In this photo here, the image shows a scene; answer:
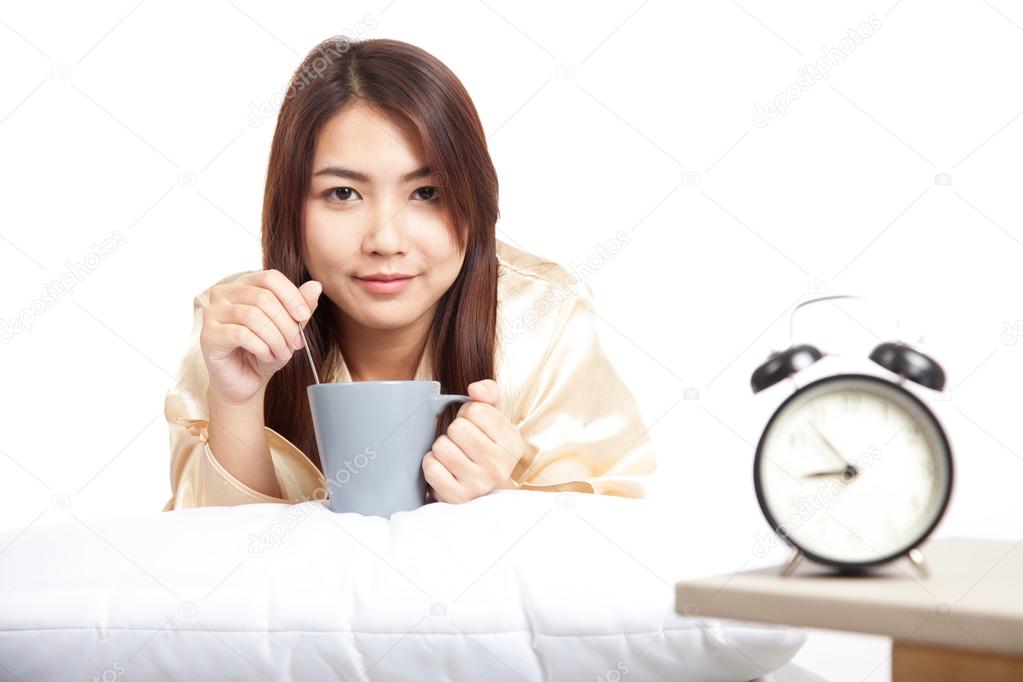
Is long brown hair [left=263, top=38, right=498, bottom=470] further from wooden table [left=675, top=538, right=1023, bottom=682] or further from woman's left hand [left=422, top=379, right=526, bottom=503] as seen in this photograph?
wooden table [left=675, top=538, right=1023, bottom=682]

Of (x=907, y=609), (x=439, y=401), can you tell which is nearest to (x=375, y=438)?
(x=439, y=401)

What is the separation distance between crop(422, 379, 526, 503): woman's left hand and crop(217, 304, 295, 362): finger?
248mm

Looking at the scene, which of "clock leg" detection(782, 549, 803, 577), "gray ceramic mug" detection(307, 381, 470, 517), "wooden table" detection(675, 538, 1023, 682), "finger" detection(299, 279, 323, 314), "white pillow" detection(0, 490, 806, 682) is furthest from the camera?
"finger" detection(299, 279, 323, 314)

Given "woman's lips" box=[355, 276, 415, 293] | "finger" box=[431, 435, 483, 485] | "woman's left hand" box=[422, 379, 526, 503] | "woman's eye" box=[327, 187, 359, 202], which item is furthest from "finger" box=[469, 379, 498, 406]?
"woman's eye" box=[327, 187, 359, 202]

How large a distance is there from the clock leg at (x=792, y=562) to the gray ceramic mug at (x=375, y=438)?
1.95ft

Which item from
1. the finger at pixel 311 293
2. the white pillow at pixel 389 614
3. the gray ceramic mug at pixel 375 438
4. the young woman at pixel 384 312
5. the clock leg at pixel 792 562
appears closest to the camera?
the clock leg at pixel 792 562

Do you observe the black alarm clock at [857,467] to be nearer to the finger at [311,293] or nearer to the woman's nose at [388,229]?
the finger at [311,293]

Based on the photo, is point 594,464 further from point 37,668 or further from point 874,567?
point 874,567

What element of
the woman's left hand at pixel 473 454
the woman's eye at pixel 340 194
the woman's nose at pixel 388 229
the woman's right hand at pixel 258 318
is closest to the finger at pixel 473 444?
the woman's left hand at pixel 473 454

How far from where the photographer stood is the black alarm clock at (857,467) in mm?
602

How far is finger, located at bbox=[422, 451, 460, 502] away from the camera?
1179 millimetres

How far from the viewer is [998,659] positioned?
495mm

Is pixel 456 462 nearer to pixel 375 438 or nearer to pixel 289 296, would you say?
pixel 375 438

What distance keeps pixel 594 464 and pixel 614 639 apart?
2.34 feet
